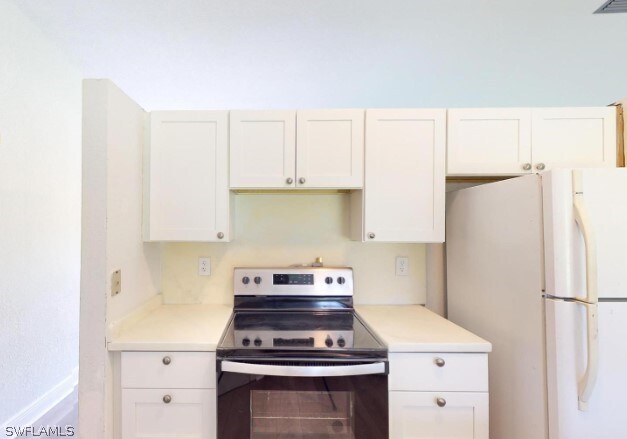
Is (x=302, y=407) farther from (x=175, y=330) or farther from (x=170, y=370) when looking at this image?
(x=175, y=330)

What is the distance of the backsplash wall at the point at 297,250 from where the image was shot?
6.35 ft

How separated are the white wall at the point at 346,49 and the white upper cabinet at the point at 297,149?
66 cm

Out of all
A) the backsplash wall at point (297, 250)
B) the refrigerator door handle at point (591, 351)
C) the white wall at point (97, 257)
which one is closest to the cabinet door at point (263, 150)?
the backsplash wall at point (297, 250)

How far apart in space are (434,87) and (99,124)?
249 cm

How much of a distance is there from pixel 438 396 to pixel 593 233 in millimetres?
893

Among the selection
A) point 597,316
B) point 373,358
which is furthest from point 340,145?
point 597,316

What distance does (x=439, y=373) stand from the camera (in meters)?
1.27

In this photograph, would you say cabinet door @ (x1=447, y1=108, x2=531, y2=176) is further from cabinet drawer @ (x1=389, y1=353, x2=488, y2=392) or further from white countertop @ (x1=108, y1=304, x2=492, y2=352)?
cabinet drawer @ (x1=389, y1=353, x2=488, y2=392)

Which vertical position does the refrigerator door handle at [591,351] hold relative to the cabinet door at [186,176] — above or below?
below

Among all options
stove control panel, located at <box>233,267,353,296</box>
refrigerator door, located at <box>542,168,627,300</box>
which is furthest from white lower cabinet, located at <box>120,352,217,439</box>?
refrigerator door, located at <box>542,168,627,300</box>

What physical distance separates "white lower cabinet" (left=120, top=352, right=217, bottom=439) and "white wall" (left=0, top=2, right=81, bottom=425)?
3.91 feet

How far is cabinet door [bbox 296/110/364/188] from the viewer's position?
5.25 ft

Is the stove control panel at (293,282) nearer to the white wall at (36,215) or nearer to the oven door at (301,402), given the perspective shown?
the oven door at (301,402)

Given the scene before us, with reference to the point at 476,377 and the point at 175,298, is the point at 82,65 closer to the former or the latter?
the point at 175,298
